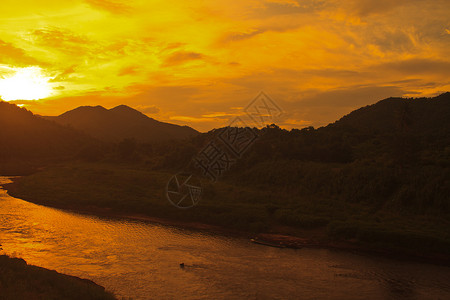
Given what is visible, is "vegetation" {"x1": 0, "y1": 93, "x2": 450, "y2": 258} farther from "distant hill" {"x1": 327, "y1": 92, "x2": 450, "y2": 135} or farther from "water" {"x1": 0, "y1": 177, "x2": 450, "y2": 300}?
"water" {"x1": 0, "y1": 177, "x2": 450, "y2": 300}

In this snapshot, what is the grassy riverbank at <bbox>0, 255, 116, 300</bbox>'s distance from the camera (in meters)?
17.7

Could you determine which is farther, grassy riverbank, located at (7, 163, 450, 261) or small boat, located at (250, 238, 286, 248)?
grassy riverbank, located at (7, 163, 450, 261)

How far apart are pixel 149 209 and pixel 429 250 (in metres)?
29.2

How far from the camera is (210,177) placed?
6756cm

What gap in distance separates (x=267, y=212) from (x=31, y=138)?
111 metres

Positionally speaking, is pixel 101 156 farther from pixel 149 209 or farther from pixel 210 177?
pixel 149 209

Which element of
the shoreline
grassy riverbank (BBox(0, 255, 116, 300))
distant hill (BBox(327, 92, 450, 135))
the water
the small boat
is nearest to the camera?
grassy riverbank (BBox(0, 255, 116, 300))

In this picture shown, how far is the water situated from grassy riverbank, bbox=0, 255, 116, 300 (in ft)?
8.50

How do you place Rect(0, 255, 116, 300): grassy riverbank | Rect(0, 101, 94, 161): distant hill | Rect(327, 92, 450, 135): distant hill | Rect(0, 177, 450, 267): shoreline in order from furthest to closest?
Rect(0, 101, 94, 161): distant hill
Rect(327, 92, 450, 135): distant hill
Rect(0, 177, 450, 267): shoreline
Rect(0, 255, 116, 300): grassy riverbank

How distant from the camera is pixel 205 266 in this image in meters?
26.8

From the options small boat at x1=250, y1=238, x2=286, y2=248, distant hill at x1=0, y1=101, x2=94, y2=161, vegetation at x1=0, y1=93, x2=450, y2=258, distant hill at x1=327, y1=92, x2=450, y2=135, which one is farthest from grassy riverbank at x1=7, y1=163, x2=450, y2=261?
distant hill at x1=0, y1=101, x2=94, y2=161

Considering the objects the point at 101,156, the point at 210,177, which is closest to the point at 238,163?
the point at 210,177

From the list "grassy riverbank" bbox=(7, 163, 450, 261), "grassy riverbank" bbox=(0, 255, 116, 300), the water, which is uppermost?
"grassy riverbank" bbox=(7, 163, 450, 261)

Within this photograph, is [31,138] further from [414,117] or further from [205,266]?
[205,266]
